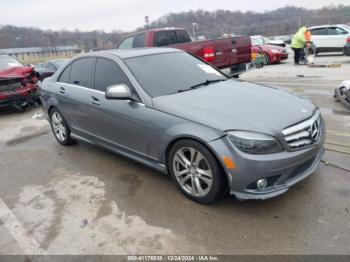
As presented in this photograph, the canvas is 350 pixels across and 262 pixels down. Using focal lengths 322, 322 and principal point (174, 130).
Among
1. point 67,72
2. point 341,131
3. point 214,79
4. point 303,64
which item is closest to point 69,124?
point 67,72

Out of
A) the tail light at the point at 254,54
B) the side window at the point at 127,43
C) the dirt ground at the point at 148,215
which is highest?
the side window at the point at 127,43

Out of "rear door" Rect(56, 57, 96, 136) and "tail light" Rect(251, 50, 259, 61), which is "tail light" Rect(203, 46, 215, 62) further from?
"tail light" Rect(251, 50, 259, 61)

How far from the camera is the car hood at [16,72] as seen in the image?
28.8ft

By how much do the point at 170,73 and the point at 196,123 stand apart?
49.1 inches

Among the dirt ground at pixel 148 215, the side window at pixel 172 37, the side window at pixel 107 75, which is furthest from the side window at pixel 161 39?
the dirt ground at pixel 148 215

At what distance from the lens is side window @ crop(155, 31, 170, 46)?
8.90 m

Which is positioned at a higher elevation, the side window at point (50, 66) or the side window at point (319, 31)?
the side window at point (319, 31)

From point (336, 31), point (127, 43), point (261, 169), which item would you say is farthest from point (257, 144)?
point (336, 31)

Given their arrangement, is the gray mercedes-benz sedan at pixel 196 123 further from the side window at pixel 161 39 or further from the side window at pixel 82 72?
the side window at pixel 161 39

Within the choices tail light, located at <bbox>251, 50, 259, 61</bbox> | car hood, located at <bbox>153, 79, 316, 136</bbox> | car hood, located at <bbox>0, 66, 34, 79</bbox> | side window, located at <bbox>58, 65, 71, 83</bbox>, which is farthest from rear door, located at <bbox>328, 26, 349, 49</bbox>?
side window, located at <bbox>58, 65, 71, 83</bbox>

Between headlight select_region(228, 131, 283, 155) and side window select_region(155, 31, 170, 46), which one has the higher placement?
side window select_region(155, 31, 170, 46)

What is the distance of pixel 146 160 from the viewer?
3.91 metres

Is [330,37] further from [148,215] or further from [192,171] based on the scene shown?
[148,215]

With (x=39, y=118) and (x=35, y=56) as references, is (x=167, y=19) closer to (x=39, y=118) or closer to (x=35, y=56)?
(x=39, y=118)
